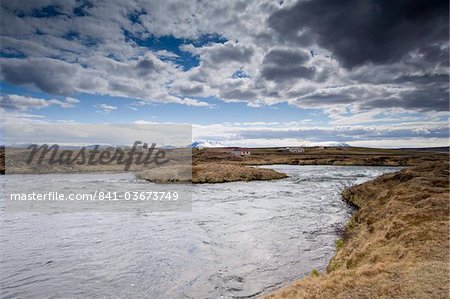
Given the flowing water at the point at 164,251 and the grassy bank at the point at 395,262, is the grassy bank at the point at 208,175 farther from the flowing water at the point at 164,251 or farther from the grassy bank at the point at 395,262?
the grassy bank at the point at 395,262

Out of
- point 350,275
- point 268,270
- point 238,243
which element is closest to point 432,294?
point 350,275

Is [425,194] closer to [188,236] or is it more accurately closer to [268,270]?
[268,270]

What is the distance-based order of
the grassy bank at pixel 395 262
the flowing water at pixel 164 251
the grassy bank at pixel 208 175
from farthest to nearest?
the grassy bank at pixel 208 175 → the flowing water at pixel 164 251 → the grassy bank at pixel 395 262

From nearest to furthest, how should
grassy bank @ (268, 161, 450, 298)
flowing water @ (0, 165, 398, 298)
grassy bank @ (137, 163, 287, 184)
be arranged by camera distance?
1. grassy bank @ (268, 161, 450, 298)
2. flowing water @ (0, 165, 398, 298)
3. grassy bank @ (137, 163, 287, 184)

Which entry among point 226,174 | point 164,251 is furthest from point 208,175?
point 164,251

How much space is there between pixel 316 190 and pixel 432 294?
125 feet

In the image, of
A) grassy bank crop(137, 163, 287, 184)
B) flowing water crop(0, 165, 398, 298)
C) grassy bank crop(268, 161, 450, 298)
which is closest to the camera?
grassy bank crop(268, 161, 450, 298)

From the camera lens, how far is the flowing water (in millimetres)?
13812

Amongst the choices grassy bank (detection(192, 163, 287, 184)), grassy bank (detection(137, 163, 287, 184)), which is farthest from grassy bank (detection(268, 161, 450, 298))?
grassy bank (detection(137, 163, 287, 184))

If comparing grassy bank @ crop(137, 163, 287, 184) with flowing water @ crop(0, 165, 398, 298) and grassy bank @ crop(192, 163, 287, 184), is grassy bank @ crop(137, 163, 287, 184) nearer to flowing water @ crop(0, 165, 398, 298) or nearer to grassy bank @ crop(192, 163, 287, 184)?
grassy bank @ crop(192, 163, 287, 184)

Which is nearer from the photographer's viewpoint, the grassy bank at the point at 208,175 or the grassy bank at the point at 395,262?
the grassy bank at the point at 395,262

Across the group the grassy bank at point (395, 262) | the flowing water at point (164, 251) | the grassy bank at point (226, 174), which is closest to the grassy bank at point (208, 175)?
the grassy bank at point (226, 174)

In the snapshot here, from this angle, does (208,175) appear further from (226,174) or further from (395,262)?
(395,262)

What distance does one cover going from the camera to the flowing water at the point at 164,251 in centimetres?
1381
